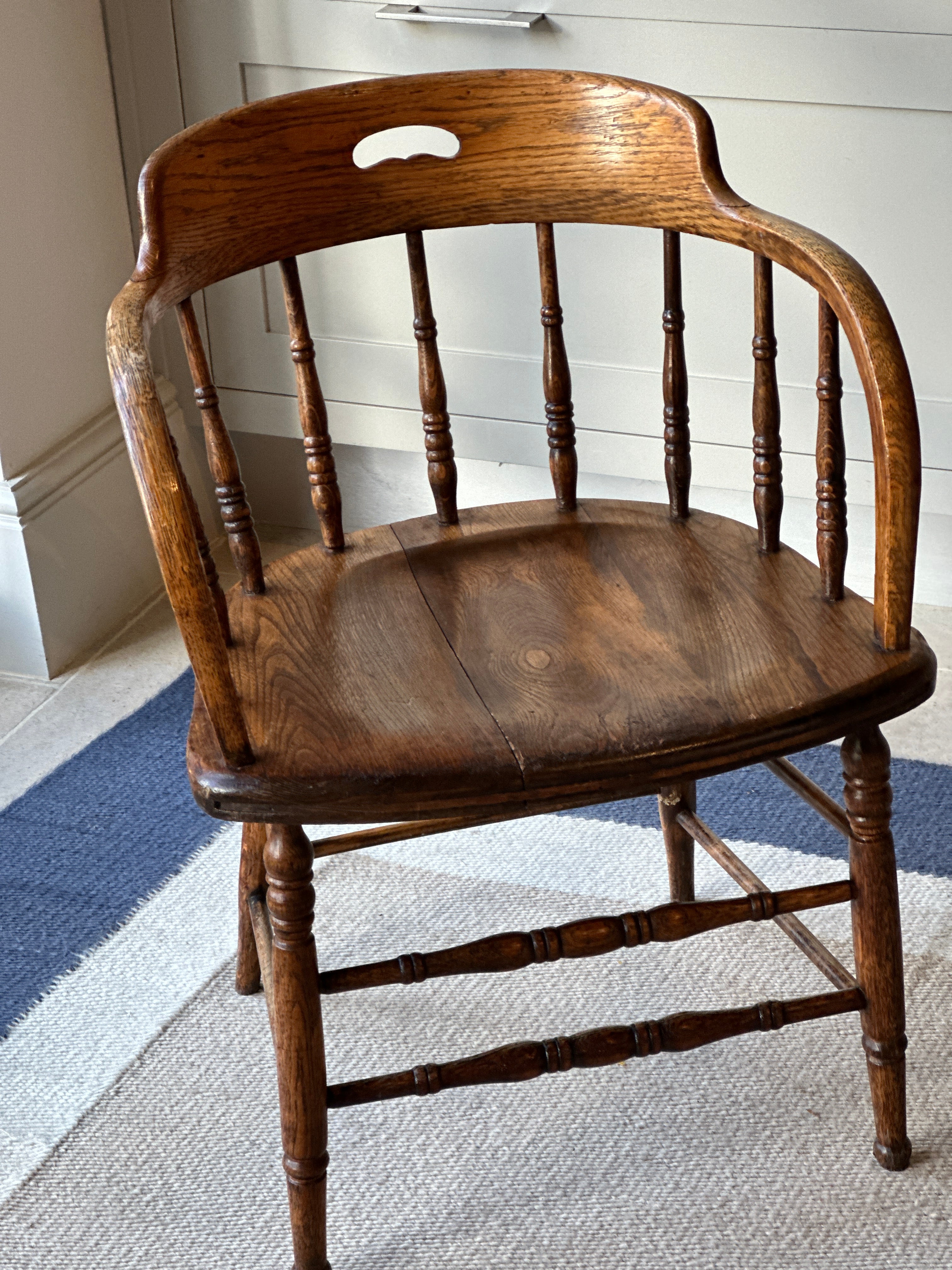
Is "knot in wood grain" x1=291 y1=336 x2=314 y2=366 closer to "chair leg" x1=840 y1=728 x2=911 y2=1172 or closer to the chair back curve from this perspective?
the chair back curve

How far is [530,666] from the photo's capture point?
97 centimetres

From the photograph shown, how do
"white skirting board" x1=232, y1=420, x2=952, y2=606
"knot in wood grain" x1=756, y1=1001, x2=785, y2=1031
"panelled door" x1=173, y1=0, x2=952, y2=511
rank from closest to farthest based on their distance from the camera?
"knot in wood grain" x1=756, y1=1001, x2=785, y2=1031
"panelled door" x1=173, y1=0, x2=952, y2=511
"white skirting board" x1=232, y1=420, x2=952, y2=606

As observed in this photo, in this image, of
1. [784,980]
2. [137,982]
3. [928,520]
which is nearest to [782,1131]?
[784,980]

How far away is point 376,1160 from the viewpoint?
1.14m

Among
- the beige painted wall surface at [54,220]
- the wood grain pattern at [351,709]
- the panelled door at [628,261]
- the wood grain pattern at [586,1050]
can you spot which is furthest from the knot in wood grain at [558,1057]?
the beige painted wall surface at [54,220]

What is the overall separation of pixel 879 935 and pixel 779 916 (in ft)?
0.30

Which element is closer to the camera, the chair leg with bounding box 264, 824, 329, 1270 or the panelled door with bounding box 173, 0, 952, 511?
the chair leg with bounding box 264, 824, 329, 1270

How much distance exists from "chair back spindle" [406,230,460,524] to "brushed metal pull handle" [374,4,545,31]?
23.3 inches

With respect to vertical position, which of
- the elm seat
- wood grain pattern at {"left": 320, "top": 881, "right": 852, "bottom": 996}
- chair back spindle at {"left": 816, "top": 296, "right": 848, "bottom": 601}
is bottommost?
wood grain pattern at {"left": 320, "top": 881, "right": 852, "bottom": 996}

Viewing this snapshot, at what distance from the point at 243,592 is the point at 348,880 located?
457 millimetres

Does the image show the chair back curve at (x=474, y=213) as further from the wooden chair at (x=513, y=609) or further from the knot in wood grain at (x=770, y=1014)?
the knot in wood grain at (x=770, y=1014)

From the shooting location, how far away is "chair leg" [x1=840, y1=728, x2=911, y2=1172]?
3.21 ft

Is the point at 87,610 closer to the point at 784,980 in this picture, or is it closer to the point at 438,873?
the point at 438,873

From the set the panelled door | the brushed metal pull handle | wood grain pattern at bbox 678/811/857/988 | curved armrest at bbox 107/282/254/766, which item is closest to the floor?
the panelled door
